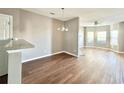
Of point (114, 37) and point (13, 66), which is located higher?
point (114, 37)

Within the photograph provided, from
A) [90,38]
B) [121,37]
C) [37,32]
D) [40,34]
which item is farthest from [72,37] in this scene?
[90,38]

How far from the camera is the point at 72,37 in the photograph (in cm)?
788

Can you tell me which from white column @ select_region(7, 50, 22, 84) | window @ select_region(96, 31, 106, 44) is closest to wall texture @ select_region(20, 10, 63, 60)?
white column @ select_region(7, 50, 22, 84)

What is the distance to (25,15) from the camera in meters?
5.58

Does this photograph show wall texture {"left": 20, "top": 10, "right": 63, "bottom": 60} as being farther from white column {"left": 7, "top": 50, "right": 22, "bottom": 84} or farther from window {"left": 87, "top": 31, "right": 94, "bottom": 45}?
window {"left": 87, "top": 31, "right": 94, "bottom": 45}

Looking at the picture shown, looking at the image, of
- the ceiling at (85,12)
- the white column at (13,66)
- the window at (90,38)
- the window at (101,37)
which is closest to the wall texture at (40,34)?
the ceiling at (85,12)

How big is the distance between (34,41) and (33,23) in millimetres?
933

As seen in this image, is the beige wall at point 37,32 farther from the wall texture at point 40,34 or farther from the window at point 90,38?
the window at point 90,38

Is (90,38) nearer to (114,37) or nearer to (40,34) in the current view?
(114,37)

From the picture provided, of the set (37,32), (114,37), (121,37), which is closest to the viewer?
(37,32)

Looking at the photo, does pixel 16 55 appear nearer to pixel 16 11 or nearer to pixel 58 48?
pixel 16 11

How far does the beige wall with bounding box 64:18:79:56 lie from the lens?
24.2 ft

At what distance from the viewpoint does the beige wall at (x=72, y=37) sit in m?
7.36
